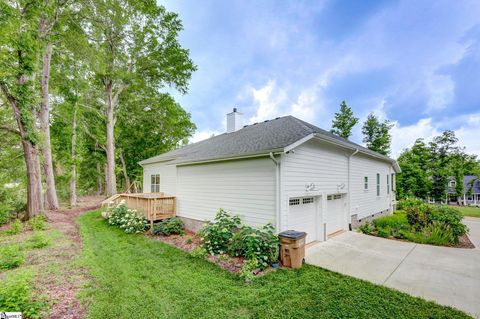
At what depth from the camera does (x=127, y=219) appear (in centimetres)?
959

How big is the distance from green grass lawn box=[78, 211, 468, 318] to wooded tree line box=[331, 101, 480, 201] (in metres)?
22.5

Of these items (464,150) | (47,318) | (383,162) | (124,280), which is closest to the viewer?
(47,318)

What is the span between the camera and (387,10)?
8.78 meters

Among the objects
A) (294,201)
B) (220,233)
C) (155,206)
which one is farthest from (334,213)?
(155,206)

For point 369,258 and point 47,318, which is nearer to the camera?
point 47,318

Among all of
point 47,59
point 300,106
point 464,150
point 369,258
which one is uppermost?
point 47,59

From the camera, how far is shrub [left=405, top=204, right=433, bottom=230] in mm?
8676

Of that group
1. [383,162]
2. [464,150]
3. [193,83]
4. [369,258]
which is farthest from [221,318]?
[464,150]

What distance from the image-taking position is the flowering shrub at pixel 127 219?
912cm

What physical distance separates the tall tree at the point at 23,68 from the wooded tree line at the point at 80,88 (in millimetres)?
35

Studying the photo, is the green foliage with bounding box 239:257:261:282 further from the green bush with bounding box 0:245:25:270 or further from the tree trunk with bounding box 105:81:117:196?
the tree trunk with bounding box 105:81:117:196

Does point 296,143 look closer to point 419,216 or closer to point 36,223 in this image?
point 419,216

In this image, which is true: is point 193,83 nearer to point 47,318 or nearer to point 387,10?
point 387,10

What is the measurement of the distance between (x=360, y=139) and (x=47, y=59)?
28971 mm
